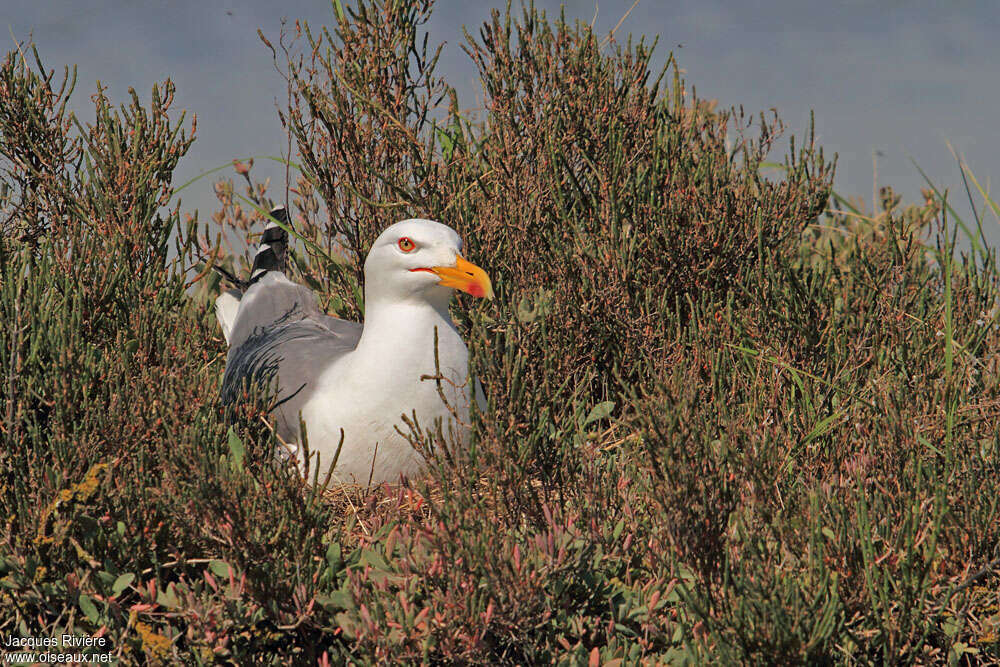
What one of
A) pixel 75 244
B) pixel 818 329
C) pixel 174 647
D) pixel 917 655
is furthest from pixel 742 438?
pixel 75 244

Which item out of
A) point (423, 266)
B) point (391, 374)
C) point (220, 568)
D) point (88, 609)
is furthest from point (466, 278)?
point (88, 609)

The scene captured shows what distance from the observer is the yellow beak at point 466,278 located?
3.51m

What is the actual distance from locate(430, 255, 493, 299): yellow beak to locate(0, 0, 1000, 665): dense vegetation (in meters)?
0.16

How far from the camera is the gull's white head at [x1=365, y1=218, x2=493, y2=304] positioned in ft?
11.6

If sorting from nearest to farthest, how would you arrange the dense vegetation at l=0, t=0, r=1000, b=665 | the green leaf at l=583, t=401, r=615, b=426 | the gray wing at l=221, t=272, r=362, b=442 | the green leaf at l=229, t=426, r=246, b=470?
the dense vegetation at l=0, t=0, r=1000, b=665
the green leaf at l=229, t=426, r=246, b=470
the gray wing at l=221, t=272, r=362, b=442
the green leaf at l=583, t=401, r=615, b=426

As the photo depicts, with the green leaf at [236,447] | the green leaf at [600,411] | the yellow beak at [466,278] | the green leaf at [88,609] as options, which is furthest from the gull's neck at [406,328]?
the green leaf at [88,609]

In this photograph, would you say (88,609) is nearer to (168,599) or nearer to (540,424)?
(168,599)

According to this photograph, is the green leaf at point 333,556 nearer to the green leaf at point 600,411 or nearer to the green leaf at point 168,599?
the green leaf at point 168,599

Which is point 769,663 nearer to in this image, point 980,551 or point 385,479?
point 980,551

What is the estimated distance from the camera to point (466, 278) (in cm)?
353

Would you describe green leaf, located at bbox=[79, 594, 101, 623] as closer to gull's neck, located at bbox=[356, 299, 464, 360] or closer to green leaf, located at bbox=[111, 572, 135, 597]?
green leaf, located at bbox=[111, 572, 135, 597]

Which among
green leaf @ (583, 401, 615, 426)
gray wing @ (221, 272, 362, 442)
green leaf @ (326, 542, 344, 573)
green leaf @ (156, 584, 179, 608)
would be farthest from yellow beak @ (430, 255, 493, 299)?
green leaf @ (156, 584, 179, 608)

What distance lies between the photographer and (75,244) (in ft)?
12.3

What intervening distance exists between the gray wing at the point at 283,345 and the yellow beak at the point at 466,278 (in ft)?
2.22
